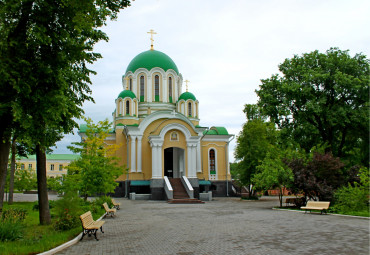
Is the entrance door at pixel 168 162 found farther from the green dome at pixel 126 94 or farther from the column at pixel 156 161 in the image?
the green dome at pixel 126 94

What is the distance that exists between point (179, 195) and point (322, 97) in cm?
1363

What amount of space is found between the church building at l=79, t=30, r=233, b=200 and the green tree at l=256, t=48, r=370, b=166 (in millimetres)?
10159

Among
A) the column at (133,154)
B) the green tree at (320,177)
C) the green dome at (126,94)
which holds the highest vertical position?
the green dome at (126,94)

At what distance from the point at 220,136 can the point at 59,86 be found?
2770 cm

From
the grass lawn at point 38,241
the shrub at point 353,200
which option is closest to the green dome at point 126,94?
the shrub at point 353,200

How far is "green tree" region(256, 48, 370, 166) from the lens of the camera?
2180 cm

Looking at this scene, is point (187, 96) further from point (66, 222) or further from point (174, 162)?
point (66, 222)

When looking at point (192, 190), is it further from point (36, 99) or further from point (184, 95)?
point (36, 99)

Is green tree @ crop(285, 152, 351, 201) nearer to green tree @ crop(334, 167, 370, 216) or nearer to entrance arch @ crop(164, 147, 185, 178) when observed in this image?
green tree @ crop(334, 167, 370, 216)

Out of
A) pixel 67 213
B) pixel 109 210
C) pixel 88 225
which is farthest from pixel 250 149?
pixel 88 225

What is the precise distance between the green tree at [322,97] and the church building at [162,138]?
1016 centimetres

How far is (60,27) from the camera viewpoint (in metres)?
11.2

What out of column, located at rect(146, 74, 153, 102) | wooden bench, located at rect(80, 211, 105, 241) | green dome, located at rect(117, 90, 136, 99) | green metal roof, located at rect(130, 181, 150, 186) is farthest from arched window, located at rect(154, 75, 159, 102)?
wooden bench, located at rect(80, 211, 105, 241)

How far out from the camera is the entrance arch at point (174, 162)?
111 feet
